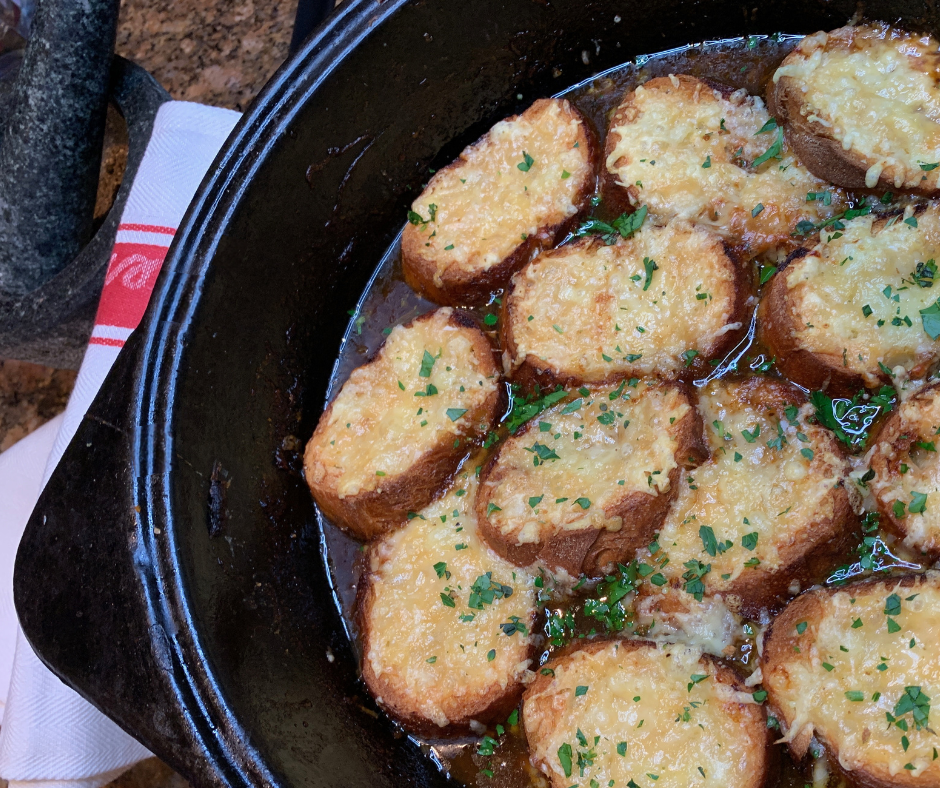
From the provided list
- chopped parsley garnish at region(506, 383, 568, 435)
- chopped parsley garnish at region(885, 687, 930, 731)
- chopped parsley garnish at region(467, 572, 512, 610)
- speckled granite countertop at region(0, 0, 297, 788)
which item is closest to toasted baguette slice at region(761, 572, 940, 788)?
chopped parsley garnish at region(885, 687, 930, 731)

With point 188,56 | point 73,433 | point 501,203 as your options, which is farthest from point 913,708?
point 188,56

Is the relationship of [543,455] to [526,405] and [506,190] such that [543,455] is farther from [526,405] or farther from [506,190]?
[506,190]

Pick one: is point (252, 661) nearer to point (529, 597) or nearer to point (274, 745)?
point (274, 745)

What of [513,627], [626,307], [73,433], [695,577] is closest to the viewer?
[695,577]

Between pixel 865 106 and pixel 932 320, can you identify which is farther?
pixel 865 106

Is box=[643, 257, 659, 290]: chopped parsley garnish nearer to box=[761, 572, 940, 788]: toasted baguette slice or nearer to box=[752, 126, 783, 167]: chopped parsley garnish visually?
box=[752, 126, 783, 167]: chopped parsley garnish

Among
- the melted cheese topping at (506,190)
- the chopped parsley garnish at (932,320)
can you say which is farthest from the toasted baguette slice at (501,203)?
the chopped parsley garnish at (932,320)

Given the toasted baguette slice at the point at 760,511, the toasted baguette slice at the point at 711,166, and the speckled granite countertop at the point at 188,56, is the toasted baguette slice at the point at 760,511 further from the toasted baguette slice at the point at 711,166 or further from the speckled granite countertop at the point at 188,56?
the speckled granite countertop at the point at 188,56
